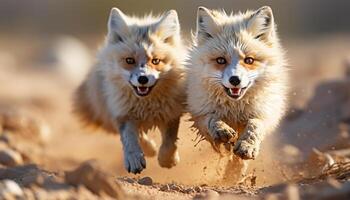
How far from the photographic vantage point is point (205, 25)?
8.83m

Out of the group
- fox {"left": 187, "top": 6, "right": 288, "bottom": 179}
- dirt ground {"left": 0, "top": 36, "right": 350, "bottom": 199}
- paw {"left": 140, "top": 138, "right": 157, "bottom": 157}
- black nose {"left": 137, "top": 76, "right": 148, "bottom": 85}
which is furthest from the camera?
paw {"left": 140, "top": 138, "right": 157, "bottom": 157}

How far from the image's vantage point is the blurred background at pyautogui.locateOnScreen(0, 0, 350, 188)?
34.8 feet

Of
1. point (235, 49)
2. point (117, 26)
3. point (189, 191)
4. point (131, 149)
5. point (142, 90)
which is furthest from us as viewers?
point (117, 26)

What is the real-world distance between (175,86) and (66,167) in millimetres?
2182

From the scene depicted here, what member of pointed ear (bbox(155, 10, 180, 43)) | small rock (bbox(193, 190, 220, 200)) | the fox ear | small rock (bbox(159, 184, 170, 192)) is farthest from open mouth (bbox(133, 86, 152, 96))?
small rock (bbox(193, 190, 220, 200))

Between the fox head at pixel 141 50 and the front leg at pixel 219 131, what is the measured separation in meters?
0.98

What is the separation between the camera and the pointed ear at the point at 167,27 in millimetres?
9664

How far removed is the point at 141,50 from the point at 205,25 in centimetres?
90

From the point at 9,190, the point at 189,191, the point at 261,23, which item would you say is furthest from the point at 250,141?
the point at 9,190

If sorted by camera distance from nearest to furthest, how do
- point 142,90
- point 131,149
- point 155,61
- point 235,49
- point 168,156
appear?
point 235,49 < point 131,149 < point 142,90 < point 155,61 < point 168,156

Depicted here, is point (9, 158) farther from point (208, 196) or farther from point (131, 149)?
point (208, 196)

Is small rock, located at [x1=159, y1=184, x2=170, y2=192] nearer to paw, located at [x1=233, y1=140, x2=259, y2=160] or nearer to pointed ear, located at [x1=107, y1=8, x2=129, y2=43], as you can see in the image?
paw, located at [x1=233, y1=140, x2=259, y2=160]

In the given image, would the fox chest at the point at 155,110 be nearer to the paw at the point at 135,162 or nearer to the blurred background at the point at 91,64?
the blurred background at the point at 91,64

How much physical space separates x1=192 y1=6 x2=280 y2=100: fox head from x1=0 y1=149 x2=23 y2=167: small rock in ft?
7.78
